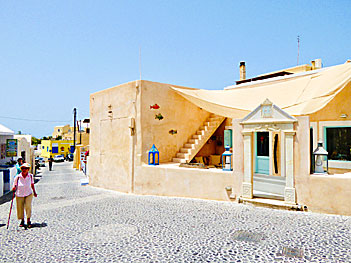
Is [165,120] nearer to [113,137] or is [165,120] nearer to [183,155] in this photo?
[183,155]

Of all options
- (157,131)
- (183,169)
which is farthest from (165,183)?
(157,131)

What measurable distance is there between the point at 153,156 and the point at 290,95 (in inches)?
223

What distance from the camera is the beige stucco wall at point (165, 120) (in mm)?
11062

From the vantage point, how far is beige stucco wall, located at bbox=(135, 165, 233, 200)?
330 inches

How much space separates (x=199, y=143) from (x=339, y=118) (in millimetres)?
5706

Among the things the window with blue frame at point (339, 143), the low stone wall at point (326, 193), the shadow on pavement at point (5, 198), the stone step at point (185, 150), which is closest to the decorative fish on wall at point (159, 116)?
the stone step at point (185, 150)

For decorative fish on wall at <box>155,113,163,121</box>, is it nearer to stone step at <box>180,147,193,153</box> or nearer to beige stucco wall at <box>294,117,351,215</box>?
stone step at <box>180,147,193,153</box>

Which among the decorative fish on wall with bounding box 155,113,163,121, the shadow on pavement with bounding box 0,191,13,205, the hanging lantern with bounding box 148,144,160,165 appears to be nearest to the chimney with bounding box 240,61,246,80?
the decorative fish on wall with bounding box 155,113,163,121

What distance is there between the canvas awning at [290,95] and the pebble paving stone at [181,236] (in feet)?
10.9

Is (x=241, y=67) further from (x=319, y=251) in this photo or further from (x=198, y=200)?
(x=319, y=251)

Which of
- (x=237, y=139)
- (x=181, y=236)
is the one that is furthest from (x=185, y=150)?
(x=181, y=236)

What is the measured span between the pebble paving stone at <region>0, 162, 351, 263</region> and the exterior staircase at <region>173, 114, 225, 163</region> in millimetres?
3585

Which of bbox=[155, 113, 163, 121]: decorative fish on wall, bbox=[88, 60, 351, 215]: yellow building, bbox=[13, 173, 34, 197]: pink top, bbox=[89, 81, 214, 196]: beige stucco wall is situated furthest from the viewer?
bbox=[155, 113, 163, 121]: decorative fish on wall

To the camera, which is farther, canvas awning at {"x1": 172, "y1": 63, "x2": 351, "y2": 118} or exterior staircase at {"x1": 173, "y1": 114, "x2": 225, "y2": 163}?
exterior staircase at {"x1": 173, "y1": 114, "x2": 225, "y2": 163}
